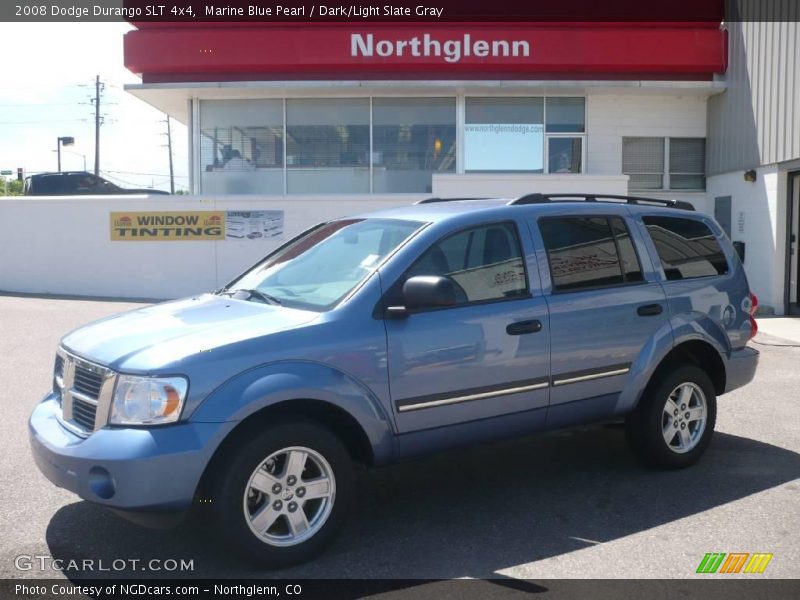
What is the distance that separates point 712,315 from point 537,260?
159 centimetres

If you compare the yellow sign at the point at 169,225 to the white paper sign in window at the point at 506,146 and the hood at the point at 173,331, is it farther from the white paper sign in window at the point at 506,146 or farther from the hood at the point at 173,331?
the hood at the point at 173,331

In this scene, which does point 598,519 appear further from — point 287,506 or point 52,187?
point 52,187

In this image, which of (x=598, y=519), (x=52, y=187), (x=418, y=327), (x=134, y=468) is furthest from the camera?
(x=52, y=187)

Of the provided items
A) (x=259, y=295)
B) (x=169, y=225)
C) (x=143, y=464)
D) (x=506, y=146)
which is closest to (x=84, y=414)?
(x=143, y=464)

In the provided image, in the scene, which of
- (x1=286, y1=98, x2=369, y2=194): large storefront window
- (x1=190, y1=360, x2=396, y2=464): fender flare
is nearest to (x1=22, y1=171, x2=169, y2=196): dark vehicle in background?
(x1=286, y1=98, x2=369, y2=194): large storefront window

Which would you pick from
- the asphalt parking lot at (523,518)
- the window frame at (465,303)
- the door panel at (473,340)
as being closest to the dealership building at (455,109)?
the asphalt parking lot at (523,518)

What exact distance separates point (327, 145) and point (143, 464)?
16.5m

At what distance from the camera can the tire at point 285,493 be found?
4121mm

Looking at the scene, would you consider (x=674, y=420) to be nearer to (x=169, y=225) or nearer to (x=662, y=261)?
(x=662, y=261)

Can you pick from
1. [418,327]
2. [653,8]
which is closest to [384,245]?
[418,327]

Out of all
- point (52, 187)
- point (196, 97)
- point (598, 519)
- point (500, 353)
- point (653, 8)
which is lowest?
point (598, 519)

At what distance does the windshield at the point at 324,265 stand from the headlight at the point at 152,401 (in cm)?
97

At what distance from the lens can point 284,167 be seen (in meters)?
19.8

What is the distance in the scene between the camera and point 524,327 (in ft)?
16.8
